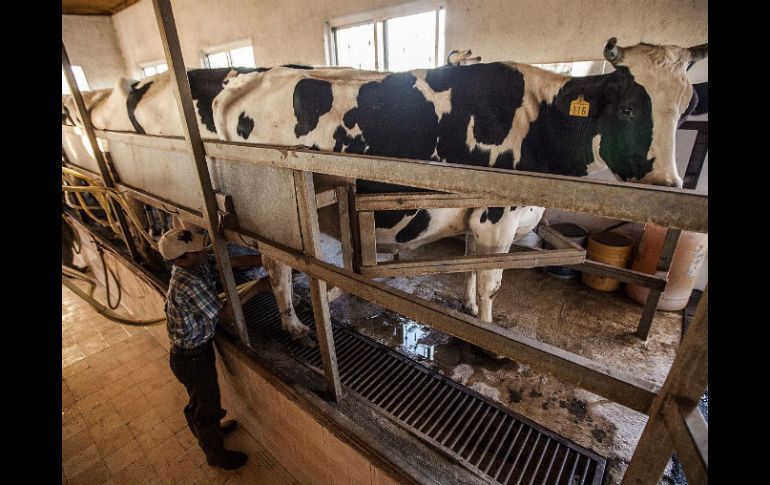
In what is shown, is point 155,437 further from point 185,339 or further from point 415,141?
point 415,141

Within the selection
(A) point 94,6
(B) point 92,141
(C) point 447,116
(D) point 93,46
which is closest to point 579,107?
(C) point 447,116

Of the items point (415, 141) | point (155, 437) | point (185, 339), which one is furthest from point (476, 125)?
point (155, 437)

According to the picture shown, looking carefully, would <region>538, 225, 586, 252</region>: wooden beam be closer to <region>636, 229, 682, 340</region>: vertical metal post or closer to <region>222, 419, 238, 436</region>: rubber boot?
<region>636, 229, 682, 340</region>: vertical metal post

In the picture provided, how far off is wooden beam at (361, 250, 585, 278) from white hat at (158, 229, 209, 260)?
1.16 meters

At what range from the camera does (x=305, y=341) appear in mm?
3172

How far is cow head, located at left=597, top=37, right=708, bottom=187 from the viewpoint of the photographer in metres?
2.18

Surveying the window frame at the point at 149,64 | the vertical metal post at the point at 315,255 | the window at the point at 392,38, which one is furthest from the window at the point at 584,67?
the window frame at the point at 149,64

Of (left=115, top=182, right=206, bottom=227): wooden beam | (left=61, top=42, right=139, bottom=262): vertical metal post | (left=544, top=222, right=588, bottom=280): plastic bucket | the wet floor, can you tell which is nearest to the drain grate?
the wet floor

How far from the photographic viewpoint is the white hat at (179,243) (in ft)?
7.39

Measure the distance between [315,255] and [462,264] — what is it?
2.98ft

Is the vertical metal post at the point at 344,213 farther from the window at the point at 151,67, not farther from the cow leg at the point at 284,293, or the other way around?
the window at the point at 151,67

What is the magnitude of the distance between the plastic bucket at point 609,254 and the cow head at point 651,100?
1.88m

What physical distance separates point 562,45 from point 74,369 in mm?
6430
